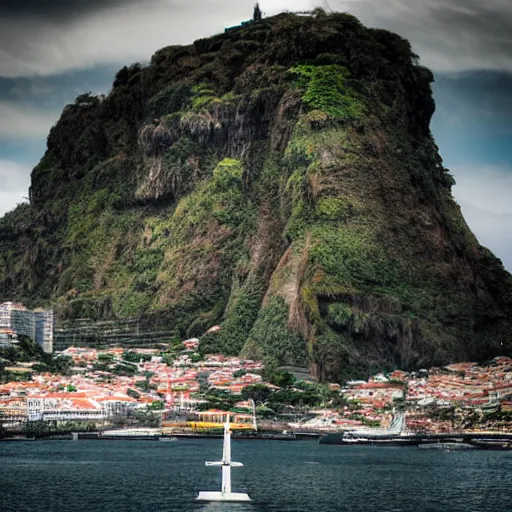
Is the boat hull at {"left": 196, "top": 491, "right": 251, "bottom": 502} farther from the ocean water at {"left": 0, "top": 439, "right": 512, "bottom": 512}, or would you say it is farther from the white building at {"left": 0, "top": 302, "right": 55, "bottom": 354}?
the white building at {"left": 0, "top": 302, "right": 55, "bottom": 354}

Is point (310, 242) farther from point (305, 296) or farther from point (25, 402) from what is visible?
point (25, 402)

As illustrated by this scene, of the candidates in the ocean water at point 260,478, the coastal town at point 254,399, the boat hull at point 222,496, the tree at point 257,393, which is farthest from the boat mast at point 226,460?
the tree at point 257,393

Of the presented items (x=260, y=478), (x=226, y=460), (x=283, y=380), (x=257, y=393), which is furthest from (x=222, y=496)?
(x=283, y=380)

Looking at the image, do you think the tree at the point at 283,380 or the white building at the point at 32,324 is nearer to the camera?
the tree at the point at 283,380

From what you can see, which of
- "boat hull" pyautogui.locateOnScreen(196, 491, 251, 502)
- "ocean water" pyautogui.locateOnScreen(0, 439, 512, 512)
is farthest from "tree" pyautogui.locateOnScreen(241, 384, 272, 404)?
"boat hull" pyautogui.locateOnScreen(196, 491, 251, 502)

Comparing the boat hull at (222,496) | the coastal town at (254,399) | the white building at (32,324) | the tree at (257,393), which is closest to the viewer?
the boat hull at (222,496)

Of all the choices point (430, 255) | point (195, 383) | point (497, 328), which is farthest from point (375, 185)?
point (195, 383)

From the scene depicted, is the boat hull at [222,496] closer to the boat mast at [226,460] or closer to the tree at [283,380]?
the boat mast at [226,460]
